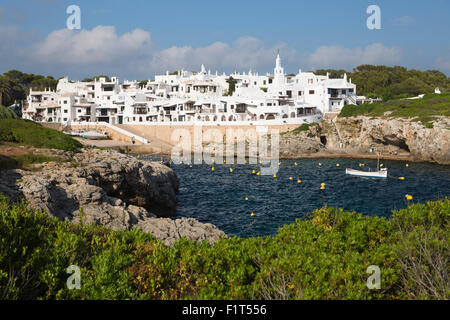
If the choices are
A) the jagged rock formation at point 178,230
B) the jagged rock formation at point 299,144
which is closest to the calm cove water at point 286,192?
the jagged rock formation at point 178,230

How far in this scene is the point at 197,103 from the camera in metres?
80.2

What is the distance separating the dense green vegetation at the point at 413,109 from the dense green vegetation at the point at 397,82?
63.5 ft

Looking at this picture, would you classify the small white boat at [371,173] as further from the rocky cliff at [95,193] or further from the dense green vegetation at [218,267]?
the dense green vegetation at [218,267]

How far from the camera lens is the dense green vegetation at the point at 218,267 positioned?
7.98 meters

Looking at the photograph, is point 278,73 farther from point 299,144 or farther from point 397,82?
point 397,82

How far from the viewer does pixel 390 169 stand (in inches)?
2007

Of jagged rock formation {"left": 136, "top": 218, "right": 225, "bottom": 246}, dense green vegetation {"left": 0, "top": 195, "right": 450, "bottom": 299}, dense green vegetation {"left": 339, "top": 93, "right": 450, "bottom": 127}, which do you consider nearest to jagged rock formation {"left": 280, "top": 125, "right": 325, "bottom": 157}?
dense green vegetation {"left": 339, "top": 93, "right": 450, "bottom": 127}

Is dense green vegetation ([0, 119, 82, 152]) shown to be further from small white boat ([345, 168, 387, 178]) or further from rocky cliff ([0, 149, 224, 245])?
small white boat ([345, 168, 387, 178])

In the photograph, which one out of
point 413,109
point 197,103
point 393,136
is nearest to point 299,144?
point 393,136

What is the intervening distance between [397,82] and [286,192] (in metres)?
86.4

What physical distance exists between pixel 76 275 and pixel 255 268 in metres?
4.80

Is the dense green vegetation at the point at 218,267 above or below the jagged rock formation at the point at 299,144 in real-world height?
below

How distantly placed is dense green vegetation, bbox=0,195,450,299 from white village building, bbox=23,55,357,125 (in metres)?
61.7
